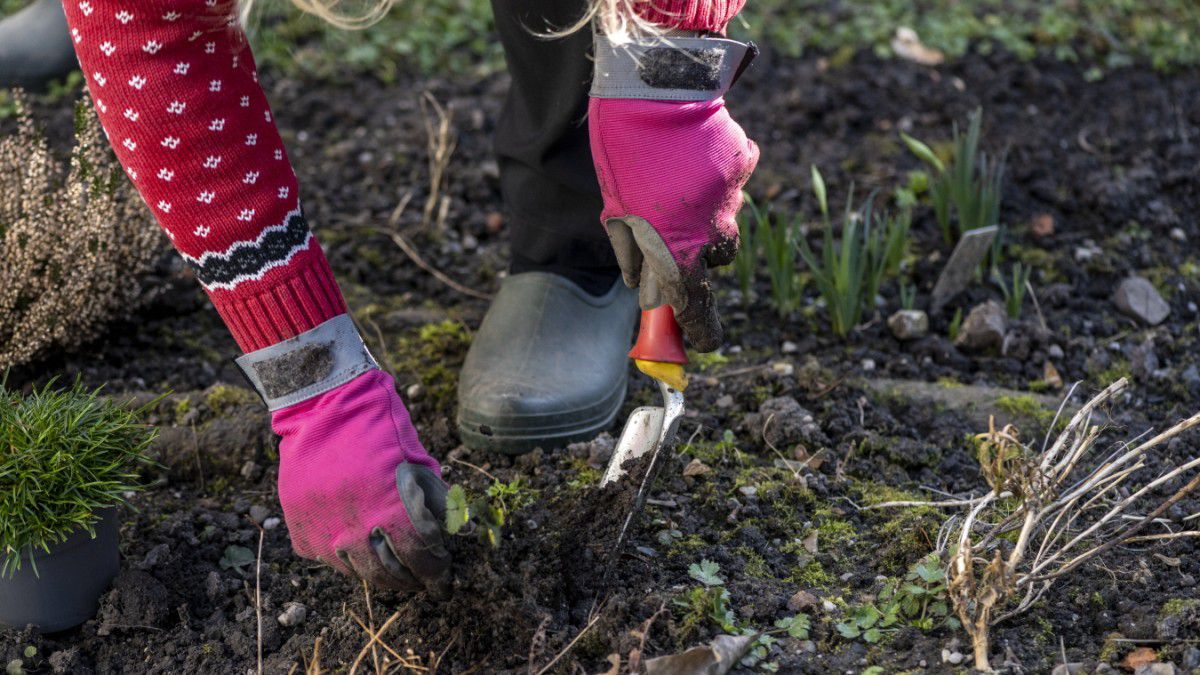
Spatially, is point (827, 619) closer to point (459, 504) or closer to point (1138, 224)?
point (459, 504)

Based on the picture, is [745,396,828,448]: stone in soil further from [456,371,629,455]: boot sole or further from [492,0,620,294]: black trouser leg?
[492,0,620,294]: black trouser leg

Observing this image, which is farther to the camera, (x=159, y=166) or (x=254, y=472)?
(x=254, y=472)

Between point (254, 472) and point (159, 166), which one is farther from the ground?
point (159, 166)

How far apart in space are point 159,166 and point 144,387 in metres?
0.99

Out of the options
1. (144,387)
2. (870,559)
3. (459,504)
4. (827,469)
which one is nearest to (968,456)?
(827,469)

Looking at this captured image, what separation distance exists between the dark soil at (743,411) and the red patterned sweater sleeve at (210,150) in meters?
0.43

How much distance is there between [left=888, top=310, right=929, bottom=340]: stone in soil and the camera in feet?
8.30

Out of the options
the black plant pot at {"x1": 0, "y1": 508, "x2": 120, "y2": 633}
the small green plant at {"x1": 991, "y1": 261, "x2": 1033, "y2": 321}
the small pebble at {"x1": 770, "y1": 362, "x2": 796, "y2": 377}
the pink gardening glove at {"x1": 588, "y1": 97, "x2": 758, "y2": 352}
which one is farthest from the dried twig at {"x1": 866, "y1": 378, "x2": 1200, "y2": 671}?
the black plant pot at {"x1": 0, "y1": 508, "x2": 120, "y2": 633}

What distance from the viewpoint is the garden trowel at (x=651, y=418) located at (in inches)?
67.5

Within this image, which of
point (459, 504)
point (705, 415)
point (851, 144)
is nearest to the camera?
point (459, 504)

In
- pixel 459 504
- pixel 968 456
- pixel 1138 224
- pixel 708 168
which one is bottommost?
pixel 1138 224

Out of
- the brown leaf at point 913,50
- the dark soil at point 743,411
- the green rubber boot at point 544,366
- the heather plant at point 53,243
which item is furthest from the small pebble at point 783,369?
the brown leaf at point 913,50

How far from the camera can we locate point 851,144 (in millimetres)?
3271

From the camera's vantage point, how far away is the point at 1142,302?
256 cm
